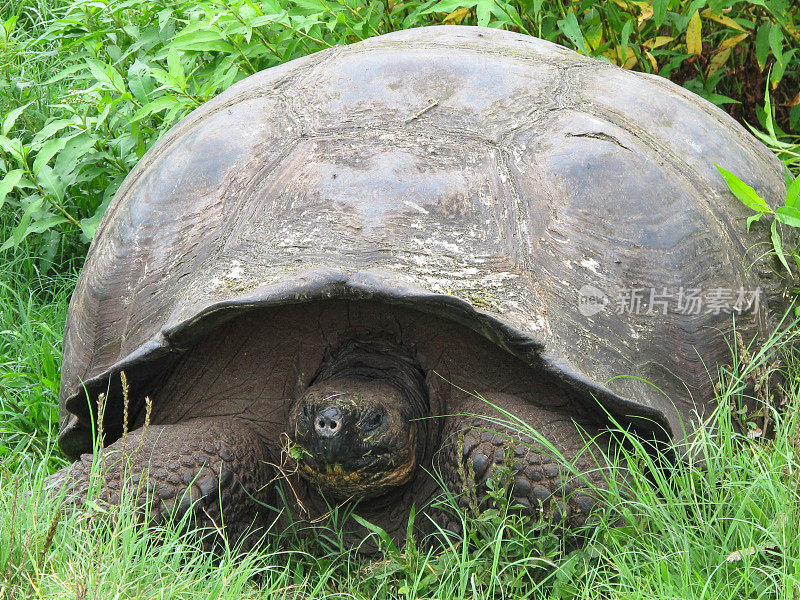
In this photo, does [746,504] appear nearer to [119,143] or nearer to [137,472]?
[137,472]

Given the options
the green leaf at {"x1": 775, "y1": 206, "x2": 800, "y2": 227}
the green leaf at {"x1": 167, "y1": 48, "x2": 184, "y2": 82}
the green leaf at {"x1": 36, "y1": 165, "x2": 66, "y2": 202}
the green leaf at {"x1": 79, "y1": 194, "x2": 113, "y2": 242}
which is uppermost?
the green leaf at {"x1": 167, "y1": 48, "x2": 184, "y2": 82}

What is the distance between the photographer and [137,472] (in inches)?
97.0

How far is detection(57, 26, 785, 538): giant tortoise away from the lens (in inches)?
93.7

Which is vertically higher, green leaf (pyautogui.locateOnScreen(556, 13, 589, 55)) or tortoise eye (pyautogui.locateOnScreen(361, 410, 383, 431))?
tortoise eye (pyautogui.locateOnScreen(361, 410, 383, 431))

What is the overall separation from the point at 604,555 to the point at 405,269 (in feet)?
2.72

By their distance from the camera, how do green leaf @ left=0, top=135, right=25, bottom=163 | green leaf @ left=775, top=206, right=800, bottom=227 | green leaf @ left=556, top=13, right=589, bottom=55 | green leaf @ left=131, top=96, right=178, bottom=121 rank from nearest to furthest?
green leaf @ left=775, top=206, right=800, bottom=227
green leaf @ left=131, top=96, right=178, bottom=121
green leaf @ left=0, top=135, right=25, bottom=163
green leaf @ left=556, top=13, right=589, bottom=55

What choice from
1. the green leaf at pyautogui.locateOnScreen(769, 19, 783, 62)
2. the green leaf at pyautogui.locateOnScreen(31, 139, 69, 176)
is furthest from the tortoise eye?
the green leaf at pyautogui.locateOnScreen(769, 19, 783, 62)

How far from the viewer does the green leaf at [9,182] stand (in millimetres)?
3719

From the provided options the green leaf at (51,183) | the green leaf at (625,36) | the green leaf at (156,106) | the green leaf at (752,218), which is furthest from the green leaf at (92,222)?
the green leaf at (752,218)

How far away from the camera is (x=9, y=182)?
376cm

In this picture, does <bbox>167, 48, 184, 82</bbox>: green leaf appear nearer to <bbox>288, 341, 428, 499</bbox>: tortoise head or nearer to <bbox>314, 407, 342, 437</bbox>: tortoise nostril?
<bbox>288, 341, 428, 499</bbox>: tortoise head

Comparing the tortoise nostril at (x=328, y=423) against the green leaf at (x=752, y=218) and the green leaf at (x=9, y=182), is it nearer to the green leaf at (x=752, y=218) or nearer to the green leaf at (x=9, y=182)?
the green leaf at (x=752, y=218)

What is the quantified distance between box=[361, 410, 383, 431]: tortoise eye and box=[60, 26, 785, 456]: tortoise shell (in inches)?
12.8
